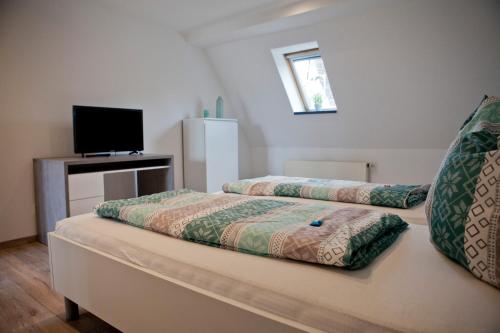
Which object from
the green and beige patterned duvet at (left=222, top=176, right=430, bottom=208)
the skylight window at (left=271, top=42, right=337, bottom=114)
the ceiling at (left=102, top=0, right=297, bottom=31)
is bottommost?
the green and beige patterned duvet at (left=222, top=176, right=430, bottom=208)

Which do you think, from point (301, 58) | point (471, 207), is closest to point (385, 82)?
point (301, 58)

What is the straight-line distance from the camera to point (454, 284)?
3.17 ft

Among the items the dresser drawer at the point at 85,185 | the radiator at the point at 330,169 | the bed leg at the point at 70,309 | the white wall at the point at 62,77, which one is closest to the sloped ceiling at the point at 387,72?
the radiator at the point at 330,169

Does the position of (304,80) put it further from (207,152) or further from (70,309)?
(70,309)

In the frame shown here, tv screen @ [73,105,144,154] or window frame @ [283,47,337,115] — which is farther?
window frame @ [283,47,337,115]

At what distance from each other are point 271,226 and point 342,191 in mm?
1107

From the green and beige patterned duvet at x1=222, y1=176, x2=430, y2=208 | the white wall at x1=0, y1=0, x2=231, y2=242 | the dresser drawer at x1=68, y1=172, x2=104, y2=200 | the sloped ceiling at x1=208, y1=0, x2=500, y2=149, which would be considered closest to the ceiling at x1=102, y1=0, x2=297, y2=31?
the white wall at x1=0, y1=0, x2=231, y2=242

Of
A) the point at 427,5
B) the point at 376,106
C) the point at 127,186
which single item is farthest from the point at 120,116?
the point at 427,5

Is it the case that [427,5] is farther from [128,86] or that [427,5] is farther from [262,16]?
[128,86]

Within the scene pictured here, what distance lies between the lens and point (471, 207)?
98cm

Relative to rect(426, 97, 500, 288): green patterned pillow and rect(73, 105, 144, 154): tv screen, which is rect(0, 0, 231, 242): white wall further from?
rect(426, 97, 500, 288): green patterned pillow

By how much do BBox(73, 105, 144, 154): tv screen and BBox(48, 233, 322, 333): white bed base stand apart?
5.59 feet

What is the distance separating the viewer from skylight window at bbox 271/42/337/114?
4.34 metres

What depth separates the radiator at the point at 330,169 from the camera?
14.2 feet
